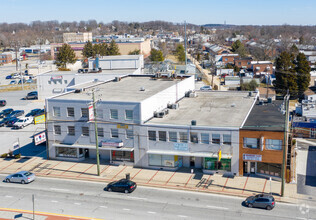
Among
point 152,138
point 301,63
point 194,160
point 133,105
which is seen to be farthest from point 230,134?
point 301,63

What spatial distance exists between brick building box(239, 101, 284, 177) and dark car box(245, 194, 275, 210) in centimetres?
652

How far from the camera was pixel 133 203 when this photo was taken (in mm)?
33344

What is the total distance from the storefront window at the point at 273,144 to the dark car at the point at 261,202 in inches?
271

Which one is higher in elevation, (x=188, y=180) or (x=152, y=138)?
→ (x=152, y=138)

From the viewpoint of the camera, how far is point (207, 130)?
128 ft

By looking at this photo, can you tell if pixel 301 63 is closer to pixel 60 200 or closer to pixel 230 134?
pixel 230 134

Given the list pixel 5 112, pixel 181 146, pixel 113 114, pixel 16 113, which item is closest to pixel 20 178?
pixel 113 114

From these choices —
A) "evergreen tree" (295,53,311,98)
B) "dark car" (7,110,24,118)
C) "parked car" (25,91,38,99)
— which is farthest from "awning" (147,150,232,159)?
"parked car" (25,91,38,99)

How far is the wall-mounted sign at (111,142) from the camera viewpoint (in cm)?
4194

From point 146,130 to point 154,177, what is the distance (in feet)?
17.1

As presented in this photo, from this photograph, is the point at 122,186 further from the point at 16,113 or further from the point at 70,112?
the point at 16,113

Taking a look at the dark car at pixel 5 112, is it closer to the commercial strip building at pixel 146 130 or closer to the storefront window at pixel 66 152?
the commercial strip building at pixel 146 130

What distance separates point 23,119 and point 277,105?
3936 cm

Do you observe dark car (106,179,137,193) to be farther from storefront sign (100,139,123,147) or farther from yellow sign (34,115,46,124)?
yellow sign (34,115,46,124)
